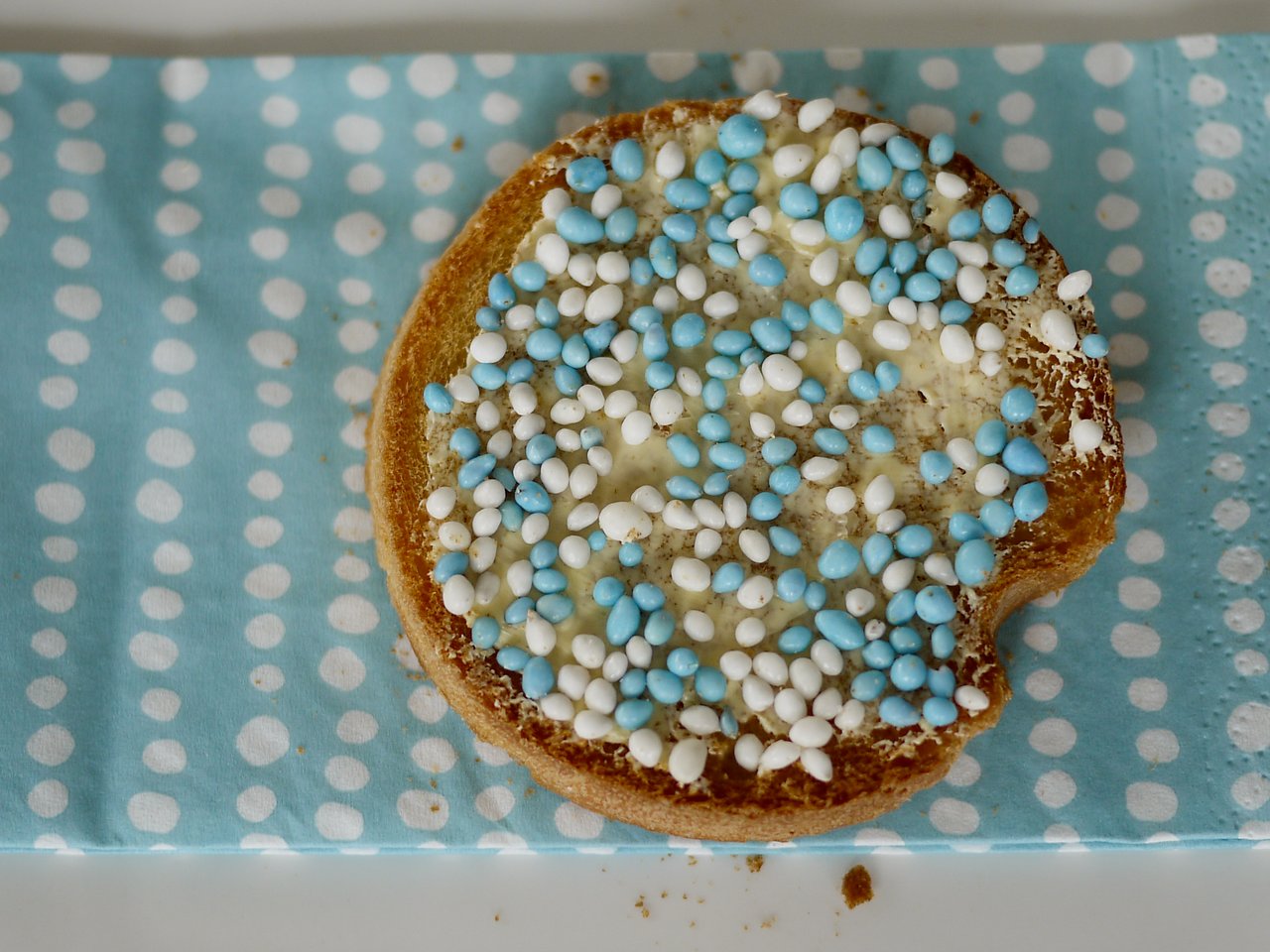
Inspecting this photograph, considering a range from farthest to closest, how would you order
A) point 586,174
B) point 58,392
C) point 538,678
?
A: point 58,392 → point 586,174 → point 538,678

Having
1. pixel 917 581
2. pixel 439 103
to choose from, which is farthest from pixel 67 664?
pixel 917 581

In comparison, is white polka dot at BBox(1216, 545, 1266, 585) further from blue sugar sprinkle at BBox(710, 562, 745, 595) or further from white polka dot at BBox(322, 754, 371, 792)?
white polka dot at BBox(322, 754, 371, 792)

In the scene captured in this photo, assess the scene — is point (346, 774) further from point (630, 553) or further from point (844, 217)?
point (844, 217)

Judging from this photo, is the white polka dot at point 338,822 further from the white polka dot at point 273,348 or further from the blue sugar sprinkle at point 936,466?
the blue sugar sprinkle at point 936,466

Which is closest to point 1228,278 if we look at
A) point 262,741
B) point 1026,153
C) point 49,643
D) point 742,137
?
point 1026,153

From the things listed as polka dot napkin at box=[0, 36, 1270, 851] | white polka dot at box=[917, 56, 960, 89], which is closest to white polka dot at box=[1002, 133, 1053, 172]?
polka dot napkin at box=[0, 36, 1270, 851]

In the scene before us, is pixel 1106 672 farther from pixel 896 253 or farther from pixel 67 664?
pixel 67 664
